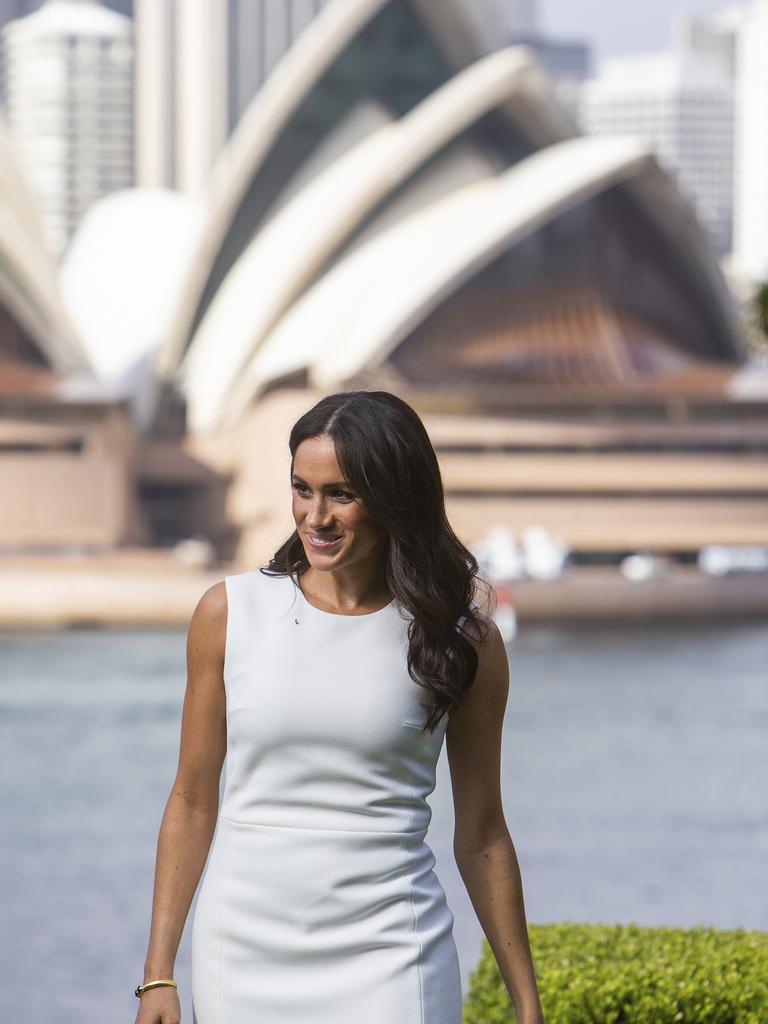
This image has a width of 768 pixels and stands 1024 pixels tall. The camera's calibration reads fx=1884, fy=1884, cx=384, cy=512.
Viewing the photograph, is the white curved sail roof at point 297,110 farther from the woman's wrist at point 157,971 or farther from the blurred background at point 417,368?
the woman's wrist at point 157,971

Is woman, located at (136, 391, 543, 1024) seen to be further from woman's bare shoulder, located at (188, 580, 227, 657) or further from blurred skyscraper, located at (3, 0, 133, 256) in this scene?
blurred skyscraper, located at (3, 0, 133, 256)

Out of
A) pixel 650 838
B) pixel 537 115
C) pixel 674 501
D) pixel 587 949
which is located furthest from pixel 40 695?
pixel 537 115

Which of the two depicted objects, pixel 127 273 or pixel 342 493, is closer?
pixel 342 493

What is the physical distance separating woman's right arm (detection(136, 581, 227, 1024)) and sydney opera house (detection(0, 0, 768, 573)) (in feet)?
116

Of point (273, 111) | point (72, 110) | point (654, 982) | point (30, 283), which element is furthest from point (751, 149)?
point (654, 982)

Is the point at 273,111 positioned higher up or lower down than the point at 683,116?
lower down

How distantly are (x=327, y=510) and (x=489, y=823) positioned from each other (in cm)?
51

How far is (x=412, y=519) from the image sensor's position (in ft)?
8.50

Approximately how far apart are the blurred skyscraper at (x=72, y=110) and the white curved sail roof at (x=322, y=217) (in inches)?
2691

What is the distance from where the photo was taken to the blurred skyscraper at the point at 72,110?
4532 inches

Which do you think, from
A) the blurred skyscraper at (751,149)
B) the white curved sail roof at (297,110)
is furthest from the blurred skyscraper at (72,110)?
the white curved sail roof at (297,110)

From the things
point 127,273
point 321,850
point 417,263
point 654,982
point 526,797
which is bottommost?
point 526,797

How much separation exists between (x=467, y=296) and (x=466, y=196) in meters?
3.03

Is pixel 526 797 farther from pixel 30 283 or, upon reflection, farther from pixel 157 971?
pixel 30 283
